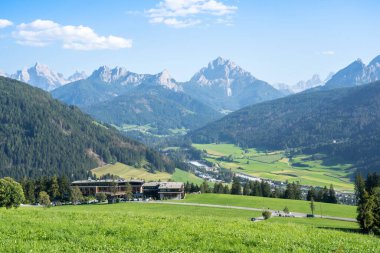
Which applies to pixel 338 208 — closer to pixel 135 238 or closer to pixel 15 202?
pixel 15 202

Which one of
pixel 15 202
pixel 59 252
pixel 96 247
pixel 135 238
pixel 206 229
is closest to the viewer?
pixel 59 252

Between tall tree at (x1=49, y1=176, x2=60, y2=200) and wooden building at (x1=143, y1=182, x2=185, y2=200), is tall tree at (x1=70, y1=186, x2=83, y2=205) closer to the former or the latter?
tall tree at (x1=49, y1=176, x2=60, y2=200)

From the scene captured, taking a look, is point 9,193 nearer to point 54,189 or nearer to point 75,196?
point 75,196

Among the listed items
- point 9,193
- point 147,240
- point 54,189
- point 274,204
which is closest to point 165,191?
point 54,189

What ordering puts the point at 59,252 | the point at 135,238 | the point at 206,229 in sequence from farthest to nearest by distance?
the point at 206,229, the point at 135,238, the point at 59,252

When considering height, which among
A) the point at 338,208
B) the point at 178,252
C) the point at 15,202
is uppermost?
the point at 178,252

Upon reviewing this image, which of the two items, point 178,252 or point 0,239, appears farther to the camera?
point 0,239

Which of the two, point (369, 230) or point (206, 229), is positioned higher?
point (206, 229)

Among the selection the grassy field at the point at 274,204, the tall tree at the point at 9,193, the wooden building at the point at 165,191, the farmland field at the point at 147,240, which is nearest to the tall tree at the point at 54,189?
the wooden building at the point at 165,191

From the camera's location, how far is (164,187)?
190 metres

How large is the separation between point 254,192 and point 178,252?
163 metres

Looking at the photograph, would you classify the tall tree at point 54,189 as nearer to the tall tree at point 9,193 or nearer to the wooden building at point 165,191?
the wooden building at point 165,191

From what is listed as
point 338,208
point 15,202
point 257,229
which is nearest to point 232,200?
point 338,208

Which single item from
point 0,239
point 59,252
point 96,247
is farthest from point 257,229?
point 0,239
